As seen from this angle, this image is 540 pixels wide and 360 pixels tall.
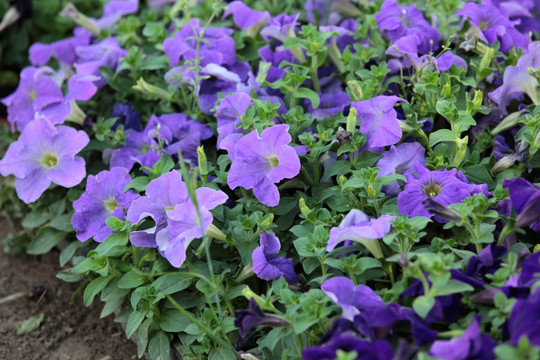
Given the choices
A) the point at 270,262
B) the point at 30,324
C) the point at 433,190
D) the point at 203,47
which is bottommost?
the point at 30,324

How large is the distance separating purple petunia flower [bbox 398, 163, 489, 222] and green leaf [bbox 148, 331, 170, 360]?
0.86 meters

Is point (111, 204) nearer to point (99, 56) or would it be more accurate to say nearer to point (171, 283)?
point (171, 283)

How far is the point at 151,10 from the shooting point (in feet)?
10.4

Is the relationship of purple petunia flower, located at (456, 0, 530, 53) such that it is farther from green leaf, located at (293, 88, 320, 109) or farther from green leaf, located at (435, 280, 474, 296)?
green leaf, located at (435, 280, 474, 296)

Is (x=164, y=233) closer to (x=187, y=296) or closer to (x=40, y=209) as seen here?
(x=187, y=296)

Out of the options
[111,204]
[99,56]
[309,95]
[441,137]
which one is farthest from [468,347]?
[99,56]

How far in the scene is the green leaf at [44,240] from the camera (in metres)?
2.42

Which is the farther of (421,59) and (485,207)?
(421,59)

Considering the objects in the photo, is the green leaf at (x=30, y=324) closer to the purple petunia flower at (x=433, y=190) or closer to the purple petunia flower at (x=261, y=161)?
the purple petunia flower at (x=261, y=161)

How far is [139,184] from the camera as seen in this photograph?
2113 millimetres

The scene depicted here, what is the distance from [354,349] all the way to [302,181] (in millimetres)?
806

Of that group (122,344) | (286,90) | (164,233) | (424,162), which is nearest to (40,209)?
(122,344)

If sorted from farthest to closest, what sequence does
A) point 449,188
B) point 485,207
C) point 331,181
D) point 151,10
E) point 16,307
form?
point 151,10 → point 16,307 → point 331,181 → point 449,188 → point 485,207

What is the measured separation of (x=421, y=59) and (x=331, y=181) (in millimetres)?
567
